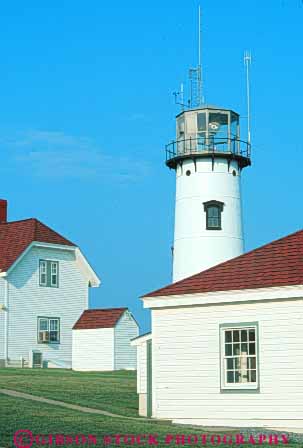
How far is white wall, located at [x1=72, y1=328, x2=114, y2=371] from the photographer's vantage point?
43.2 m

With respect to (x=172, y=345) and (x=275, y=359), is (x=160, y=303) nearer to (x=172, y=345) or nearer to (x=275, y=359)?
(x=172, y=345)

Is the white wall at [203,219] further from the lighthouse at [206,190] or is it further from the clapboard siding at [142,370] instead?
the clapboard siding at [142,370]

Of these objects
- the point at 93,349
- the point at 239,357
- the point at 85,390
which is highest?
the point at 93,349

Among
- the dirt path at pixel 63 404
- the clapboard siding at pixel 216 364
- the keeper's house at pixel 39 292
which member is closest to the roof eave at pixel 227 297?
the clapboard siding at pixel 216 364

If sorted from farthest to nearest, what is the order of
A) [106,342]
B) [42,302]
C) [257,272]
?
[42,302] < [106,342] < [257,272]

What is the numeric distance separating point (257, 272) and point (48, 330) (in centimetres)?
2453

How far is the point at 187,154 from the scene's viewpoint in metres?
37.0

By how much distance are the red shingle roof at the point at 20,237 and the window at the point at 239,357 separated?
22.4m

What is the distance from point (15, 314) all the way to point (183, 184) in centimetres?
1104

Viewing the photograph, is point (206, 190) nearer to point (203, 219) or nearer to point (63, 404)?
point (203, 219)

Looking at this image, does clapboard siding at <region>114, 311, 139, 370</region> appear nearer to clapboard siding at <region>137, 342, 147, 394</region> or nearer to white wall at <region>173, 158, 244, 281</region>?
white wall at <region>173, 158, 244, 281</region>

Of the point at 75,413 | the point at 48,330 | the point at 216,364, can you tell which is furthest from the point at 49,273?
the point at 216,364

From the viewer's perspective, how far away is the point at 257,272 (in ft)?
71.2

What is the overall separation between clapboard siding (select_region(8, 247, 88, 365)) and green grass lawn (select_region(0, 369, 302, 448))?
38.2 feet
